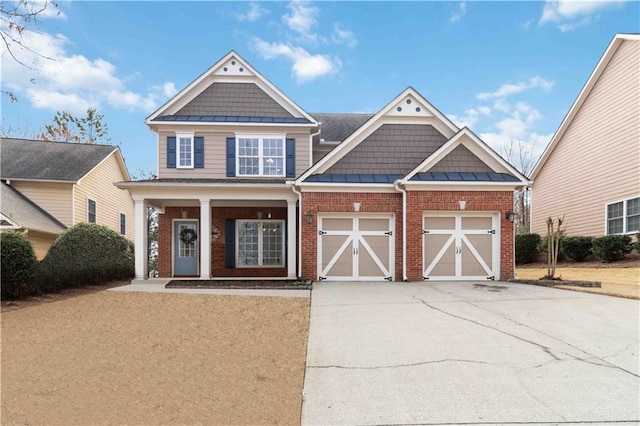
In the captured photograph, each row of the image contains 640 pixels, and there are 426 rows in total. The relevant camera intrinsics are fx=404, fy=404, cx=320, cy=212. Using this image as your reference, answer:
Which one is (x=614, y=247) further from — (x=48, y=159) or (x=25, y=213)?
(x=48, y=159)

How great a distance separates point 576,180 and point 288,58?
1543 cm

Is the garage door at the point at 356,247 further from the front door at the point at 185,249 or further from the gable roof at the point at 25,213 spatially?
the gable roof at the point at 25,213

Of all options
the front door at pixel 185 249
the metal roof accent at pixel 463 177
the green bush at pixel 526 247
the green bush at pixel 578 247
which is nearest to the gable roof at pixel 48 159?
the front door at pixel 185 249

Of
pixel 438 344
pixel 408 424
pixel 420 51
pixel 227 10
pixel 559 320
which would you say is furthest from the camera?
pixel 420 51

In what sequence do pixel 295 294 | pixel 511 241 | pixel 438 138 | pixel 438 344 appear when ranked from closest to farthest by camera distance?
pixel 438 344 → pixel 295 294 → pixel 511 241 → pixel 438 138

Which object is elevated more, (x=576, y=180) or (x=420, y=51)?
(x=420, y=51)

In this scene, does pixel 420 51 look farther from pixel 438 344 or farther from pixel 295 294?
pixel 438 344

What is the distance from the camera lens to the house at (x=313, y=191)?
40.6 feet

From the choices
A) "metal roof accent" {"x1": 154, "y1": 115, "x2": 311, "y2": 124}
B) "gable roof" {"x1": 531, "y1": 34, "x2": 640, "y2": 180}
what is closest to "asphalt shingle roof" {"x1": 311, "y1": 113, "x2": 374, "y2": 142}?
"metal roof accent" {"x1": 154, "y1": 115, "x2": 311, "y2": 124}

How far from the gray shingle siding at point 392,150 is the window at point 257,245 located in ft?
12.8

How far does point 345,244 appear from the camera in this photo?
497 inches

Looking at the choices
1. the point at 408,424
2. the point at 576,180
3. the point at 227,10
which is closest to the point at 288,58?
the point at 227,10

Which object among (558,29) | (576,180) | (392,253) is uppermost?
(558,29)

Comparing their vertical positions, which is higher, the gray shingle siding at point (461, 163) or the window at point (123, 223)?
the gray shingle siding at point (461, 163)
